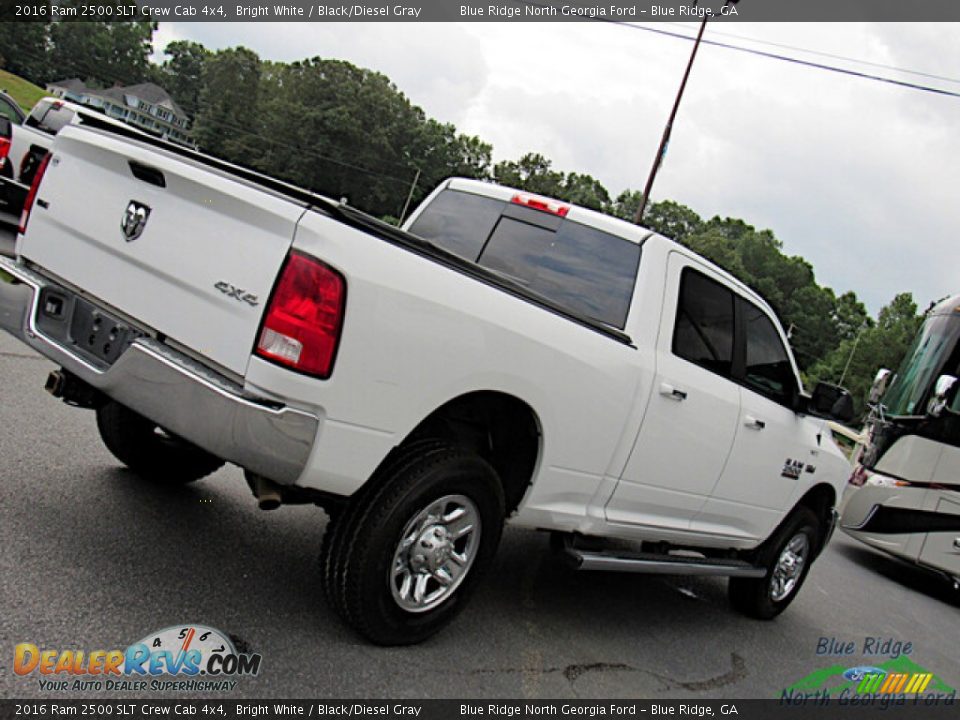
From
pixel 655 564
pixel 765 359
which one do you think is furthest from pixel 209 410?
pixel 765 359

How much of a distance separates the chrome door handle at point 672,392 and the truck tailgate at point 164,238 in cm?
214

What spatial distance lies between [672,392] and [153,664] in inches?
105

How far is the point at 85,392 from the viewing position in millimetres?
3490

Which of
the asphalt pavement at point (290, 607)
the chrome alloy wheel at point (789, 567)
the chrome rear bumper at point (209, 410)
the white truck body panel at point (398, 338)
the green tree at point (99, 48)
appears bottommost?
the asphalt pavement at point (290, 607)

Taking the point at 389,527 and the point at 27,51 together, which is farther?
the point at 27,51

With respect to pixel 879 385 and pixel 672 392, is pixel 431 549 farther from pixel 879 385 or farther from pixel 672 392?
pixel 879 385

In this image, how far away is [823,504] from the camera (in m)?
6.05

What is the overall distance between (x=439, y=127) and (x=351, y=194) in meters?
15.9

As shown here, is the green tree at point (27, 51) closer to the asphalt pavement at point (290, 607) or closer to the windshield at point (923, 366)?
the windshield at point (923, 366)

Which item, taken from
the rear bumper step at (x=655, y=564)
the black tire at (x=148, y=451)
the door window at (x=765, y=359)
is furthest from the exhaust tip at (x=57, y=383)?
the door window at (x=765, y=359)

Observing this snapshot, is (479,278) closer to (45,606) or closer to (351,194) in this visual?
(45,606)

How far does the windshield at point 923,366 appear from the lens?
29.2ft
